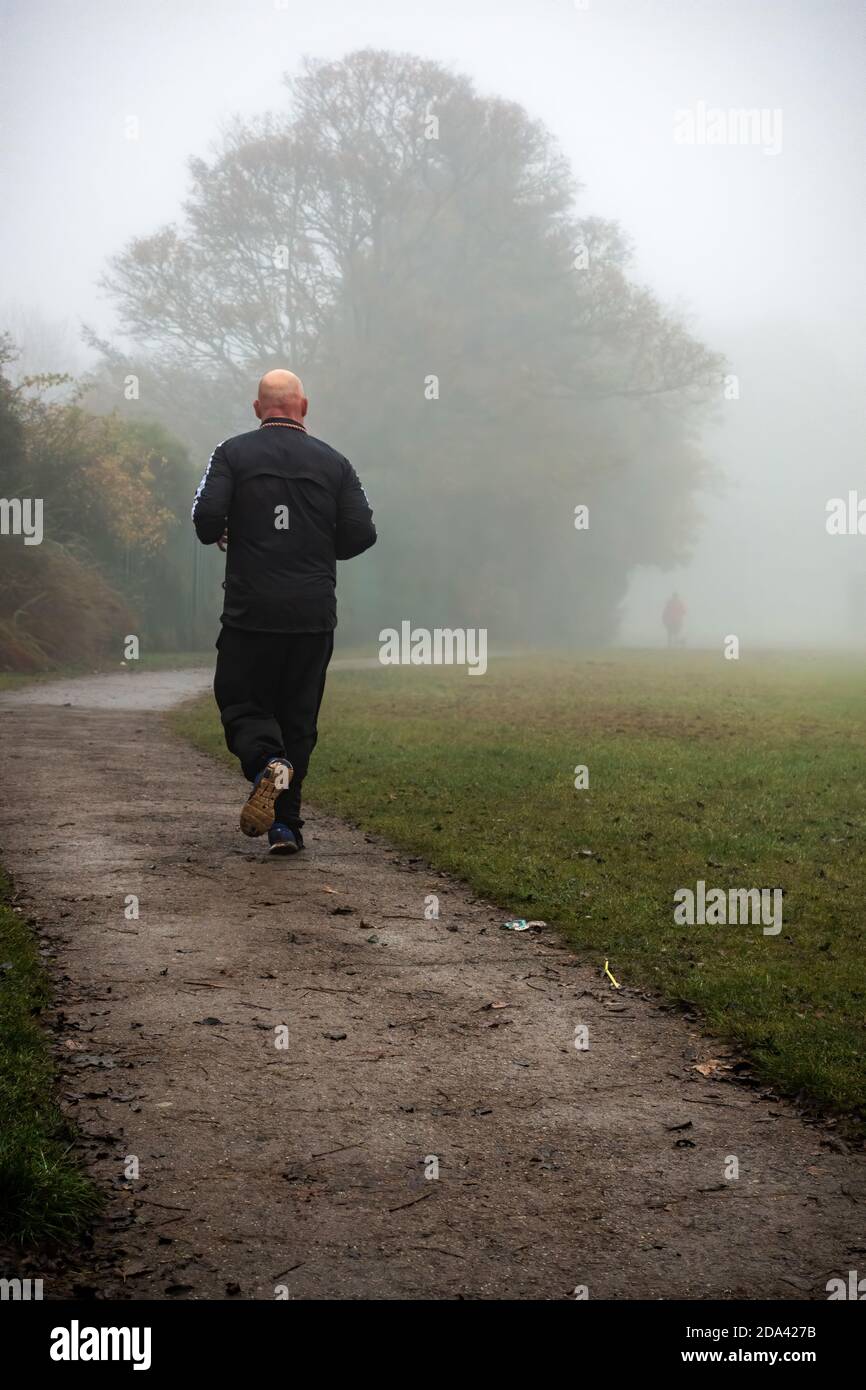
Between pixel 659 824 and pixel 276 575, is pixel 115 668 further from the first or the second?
pixel 276 575

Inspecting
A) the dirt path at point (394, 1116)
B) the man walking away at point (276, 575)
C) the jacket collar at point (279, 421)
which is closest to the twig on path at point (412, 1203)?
the dirt path at point (394, 1116)

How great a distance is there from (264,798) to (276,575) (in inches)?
51.9

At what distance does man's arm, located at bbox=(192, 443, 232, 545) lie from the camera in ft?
24.4

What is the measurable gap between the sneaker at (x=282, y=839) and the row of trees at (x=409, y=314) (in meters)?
35.9

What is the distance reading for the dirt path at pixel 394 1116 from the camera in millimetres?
3178

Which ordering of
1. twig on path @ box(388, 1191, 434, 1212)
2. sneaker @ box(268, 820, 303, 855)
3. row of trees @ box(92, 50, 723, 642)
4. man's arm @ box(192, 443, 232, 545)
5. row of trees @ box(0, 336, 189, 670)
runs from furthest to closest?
1. row of trees @ box(92, 50, 723, 642)
2. row of trees @ box(0, 336, 189, 670)
3. sneaker @ box(268, 820, 303, 855)
4. man's arm @ box(192, 443, 232, 545)
5. twig on path @ box(388, 1191, 434, 1212)

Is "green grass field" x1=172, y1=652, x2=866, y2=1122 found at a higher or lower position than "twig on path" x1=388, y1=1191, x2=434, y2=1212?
higher

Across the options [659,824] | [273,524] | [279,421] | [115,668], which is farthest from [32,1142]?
[115,668]

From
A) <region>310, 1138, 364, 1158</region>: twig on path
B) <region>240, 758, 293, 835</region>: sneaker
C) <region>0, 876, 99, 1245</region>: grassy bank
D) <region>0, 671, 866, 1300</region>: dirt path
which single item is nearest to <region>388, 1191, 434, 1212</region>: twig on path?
<region>0, 671, 866, 1300</region>: dirt path

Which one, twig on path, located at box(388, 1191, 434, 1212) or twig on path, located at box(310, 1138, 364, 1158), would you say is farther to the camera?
twig on path, located at box(310, 1138, 364, 1158)

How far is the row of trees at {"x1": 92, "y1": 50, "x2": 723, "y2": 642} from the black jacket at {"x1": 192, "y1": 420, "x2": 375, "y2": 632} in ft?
118

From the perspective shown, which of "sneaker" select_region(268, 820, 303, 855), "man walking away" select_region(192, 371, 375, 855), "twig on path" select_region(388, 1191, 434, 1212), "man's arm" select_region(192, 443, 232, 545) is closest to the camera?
"twig on path" select_region(388, 1191, 434, 1212)

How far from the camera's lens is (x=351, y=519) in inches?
311

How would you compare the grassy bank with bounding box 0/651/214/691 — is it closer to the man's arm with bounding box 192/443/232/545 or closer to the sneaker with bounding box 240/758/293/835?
the man's arm with bounding box 192/443/232/545
